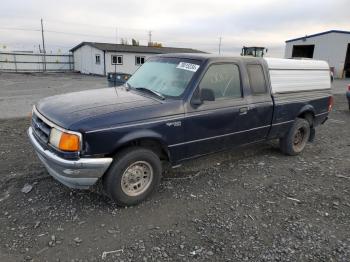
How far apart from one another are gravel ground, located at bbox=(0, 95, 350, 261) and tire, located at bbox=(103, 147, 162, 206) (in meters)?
0.18

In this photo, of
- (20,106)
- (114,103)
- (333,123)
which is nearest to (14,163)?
(114,103)

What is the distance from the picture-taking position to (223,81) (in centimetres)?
A: 434

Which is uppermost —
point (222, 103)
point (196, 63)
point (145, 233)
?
point (196, 63)

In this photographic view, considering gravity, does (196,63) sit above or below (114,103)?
above

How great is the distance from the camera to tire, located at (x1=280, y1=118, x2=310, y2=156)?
5.58 metres

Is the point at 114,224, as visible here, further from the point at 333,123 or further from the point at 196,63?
the point at 333,123

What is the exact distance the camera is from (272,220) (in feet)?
11.6

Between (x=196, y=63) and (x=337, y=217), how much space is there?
275 cm

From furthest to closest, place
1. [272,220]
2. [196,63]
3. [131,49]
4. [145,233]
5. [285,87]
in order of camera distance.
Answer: [131,49], [285,87], [196,63], [272,220], [145,233]

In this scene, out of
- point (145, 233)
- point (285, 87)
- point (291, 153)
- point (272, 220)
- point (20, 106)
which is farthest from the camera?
point (20, 106)

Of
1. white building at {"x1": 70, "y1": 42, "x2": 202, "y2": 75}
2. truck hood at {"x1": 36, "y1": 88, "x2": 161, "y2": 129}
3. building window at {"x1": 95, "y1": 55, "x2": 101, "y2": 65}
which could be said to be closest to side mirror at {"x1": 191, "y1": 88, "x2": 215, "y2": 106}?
truck hood at {"x1": 36, "y1": 88, "x2": 161, "y2": 129}

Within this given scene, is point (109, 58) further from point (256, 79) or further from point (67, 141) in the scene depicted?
point (67, 141)

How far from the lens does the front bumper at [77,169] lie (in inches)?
125

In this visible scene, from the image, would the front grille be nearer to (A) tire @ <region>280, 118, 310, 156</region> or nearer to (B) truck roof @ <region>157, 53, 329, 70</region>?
(B) truck roof @ <region>157, 53, 329, 70</region>
